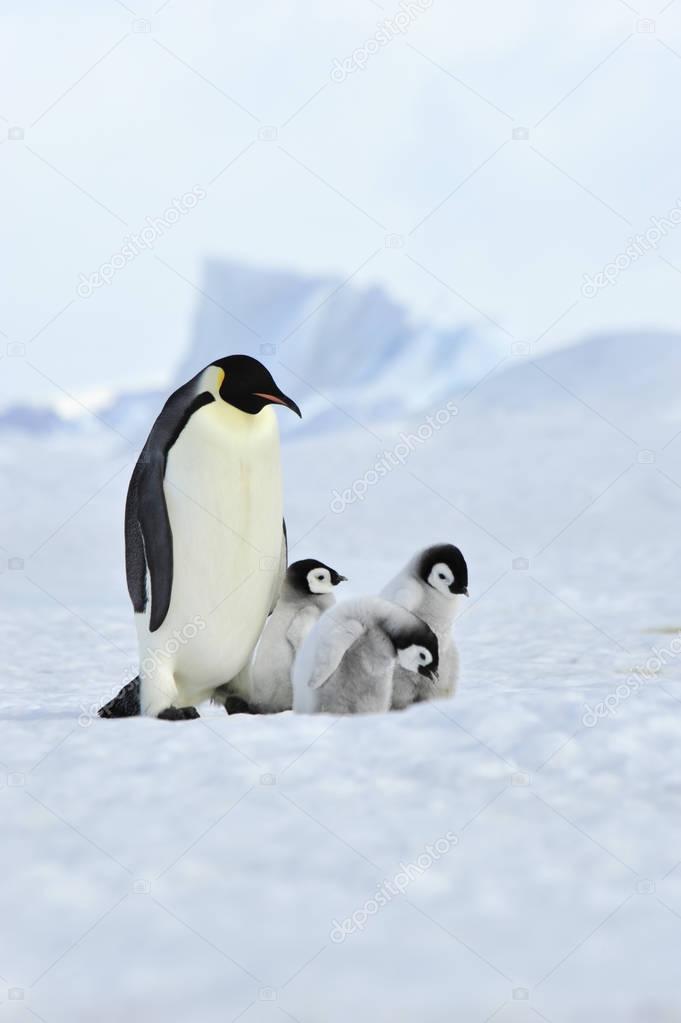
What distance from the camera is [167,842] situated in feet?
5.26

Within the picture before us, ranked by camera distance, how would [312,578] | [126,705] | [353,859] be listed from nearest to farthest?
[353,859]
[312,578]
[126,705]

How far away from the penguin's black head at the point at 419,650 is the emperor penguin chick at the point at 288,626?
34cm

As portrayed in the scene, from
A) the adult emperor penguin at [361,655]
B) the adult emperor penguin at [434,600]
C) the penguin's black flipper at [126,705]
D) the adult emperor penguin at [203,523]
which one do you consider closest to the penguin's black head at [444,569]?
the adult emperor penguin at [434,600]

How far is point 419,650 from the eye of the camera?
208 centimetres

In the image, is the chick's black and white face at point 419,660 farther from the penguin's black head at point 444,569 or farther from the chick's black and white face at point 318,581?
the chick's black and white face at point 318,581

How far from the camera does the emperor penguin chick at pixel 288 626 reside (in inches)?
94.3

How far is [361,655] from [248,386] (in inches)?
26.4

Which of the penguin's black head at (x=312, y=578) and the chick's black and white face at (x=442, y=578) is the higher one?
the chick's black and white face at (x=442, y=578)

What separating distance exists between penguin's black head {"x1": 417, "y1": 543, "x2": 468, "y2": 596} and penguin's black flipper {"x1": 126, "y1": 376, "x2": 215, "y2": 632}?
1.89 ft

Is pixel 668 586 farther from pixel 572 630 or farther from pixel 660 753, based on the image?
pixel 660 753

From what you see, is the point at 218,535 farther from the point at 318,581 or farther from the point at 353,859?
the point at 353,859

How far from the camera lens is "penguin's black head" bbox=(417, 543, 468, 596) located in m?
2.25

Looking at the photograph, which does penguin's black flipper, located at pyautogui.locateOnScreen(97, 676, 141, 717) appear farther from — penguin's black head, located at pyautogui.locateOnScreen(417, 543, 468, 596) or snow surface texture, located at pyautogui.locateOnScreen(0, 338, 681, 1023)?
penguin's black head, located at pyautogui.locateOnScreen(417, 543, 468, 596)

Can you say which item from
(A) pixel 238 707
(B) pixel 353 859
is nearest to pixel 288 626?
(A) pixel 238 707
